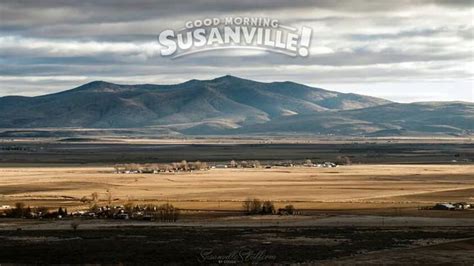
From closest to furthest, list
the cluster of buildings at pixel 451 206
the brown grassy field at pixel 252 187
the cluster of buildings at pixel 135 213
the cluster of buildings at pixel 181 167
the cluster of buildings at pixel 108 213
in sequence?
1. the cluster of buildings at pixel 135 213
2. the cluster of buildings at pixel 108 213
3. the cluster of buildings at pixel 451 206
4. the brown grassy field at pixel 252 187
5. the cluster of buildings at pixel 181 167

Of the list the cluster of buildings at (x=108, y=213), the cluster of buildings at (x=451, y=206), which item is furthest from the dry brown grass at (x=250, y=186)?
the cluster of buildings at (x=108, y=213)

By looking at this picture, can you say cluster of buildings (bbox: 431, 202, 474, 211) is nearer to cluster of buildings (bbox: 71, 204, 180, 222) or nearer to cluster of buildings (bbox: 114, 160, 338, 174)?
cluster of buildings (bbox: 71, 204, 180, 222)

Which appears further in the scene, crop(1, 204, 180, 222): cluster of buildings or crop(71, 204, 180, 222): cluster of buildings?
crop(1, 204, 180, 222): cluster of buildings

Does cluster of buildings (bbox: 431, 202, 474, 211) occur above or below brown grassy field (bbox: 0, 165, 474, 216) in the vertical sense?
below

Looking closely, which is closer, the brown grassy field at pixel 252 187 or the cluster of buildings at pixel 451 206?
the cluster of buildings at pixel 451 206

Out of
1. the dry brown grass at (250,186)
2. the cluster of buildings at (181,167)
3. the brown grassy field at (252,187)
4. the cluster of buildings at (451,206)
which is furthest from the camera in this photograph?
the cluster of buildings at (181,167)

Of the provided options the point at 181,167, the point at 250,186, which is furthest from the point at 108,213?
the point at 181,167

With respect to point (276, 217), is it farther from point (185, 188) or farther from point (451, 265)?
point (185, 188)

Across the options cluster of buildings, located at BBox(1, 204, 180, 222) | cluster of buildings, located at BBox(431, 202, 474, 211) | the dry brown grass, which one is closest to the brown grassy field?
the dry brown grass

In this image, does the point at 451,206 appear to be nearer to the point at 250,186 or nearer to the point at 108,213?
the point at 108,213

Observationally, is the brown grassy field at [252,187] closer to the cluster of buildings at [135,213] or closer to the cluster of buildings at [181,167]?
the cluster of buildings at [181,167]
